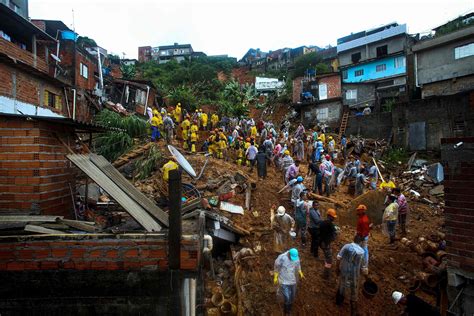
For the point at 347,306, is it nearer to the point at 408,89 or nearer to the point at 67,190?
the point at 67,190

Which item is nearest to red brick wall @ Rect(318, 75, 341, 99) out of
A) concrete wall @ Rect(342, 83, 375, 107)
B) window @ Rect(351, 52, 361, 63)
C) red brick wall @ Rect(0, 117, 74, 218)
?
concrete wall @ Rect(342, 83, 375, 107)

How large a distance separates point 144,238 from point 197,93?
36.9 metres

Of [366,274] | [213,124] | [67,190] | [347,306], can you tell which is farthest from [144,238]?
[213,124]

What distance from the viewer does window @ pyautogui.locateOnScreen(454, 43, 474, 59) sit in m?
22.3

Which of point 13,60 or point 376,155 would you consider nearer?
point 13,60

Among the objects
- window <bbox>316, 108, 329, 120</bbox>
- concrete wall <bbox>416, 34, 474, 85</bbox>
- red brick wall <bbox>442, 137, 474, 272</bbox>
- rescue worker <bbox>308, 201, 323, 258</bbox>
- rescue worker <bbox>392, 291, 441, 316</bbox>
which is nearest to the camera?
red brick wall <bbox>442, 137, 474, 272</bbox>

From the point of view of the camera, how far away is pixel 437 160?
64.6 ft

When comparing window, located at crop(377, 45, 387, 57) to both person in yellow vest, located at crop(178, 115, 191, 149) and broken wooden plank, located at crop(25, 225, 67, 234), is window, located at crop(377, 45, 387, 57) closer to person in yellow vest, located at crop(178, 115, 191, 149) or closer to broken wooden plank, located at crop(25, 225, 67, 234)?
person in yellow vest, located at crop(178, 115, 191, 149)

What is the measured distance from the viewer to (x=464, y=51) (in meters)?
22.5

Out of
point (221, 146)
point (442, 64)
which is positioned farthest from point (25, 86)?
point (442, 64)

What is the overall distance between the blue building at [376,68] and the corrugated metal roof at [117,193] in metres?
27.1

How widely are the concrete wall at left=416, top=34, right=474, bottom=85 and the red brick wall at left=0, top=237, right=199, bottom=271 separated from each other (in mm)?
27257

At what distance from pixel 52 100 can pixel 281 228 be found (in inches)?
630

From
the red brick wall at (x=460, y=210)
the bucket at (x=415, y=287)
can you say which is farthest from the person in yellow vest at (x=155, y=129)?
the red brick wall at (x=460, y=210)
